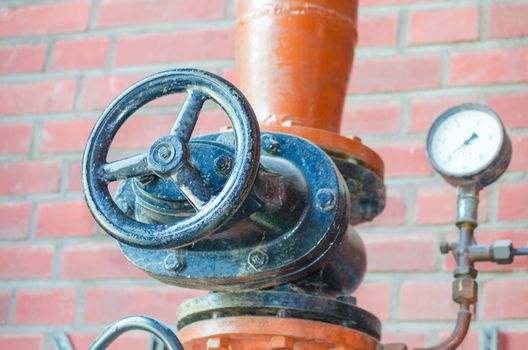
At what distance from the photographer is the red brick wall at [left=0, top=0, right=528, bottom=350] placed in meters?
1.60

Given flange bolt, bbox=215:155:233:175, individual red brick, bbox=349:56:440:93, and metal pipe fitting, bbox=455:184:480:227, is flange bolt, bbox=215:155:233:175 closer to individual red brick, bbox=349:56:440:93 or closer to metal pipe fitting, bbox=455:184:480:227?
metal pipe fitting, bbox=455:184:480:227

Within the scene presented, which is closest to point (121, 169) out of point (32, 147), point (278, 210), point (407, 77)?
point (278, 210)

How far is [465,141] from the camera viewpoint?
4.68ft

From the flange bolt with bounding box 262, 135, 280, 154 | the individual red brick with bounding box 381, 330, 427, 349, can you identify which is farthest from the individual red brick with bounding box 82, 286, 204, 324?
the flange bolt with bounding box 262, 135, 280, 154

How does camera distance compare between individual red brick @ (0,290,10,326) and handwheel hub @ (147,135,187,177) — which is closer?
handwheel hub @ (147,135,187,177)

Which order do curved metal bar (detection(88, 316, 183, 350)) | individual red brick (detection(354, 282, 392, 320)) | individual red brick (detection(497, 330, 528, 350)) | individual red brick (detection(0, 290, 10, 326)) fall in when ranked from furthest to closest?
individual red brick (detection(0, 290, 10, 326)), individual red brick (detection(354, 282, 392, 320)), individual red brick (detection(497, 330, 528, 350)), curved metal bar (detection(88, 316, 183, 350))

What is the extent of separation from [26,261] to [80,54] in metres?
0.42

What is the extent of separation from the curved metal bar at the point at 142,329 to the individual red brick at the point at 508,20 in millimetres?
909

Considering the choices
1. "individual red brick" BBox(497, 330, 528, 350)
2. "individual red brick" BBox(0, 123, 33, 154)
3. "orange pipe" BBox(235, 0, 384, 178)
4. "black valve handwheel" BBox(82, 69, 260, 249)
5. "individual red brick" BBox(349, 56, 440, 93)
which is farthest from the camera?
"individual red brick" BBox(0, 123, 33, 154)

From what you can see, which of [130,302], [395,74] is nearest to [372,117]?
[395,74]

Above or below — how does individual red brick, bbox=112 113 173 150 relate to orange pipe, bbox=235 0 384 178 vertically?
above

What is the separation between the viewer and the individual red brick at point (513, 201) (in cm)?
159

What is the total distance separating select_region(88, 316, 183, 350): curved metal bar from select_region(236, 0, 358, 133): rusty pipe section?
266mm

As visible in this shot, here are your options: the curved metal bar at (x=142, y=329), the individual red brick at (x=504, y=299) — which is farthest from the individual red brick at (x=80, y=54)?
the curved metal bar at (x=142, y=329)
